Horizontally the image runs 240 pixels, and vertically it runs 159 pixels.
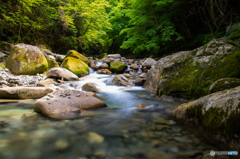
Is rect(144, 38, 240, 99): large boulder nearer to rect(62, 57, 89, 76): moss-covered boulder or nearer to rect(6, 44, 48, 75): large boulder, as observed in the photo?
rect(62, 57, 89, 76): moss-covered boulder

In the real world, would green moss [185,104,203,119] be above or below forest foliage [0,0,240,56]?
below

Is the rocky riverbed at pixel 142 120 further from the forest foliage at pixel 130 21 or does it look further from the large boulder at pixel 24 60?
the forest foliage at pixel 130 21

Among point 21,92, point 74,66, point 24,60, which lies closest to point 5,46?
point 24,60

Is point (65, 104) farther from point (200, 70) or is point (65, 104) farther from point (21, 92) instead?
point (200, 70)

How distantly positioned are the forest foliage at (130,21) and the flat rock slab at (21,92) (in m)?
7.31

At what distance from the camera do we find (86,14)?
13047 millimetres

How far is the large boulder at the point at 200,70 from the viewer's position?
10.4ft

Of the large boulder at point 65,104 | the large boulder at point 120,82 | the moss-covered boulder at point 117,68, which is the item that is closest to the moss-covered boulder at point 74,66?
the moss-covered boulder at point 117,68

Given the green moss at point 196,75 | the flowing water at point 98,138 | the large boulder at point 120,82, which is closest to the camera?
the flowing water at point 98,138

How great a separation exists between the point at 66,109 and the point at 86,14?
1279cm

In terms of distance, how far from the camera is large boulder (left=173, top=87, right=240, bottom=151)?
1.29 metres

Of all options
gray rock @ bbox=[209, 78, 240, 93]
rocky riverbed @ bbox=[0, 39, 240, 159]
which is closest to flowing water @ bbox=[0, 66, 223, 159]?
rocky riverbed @ bbox=[0, 39, 240, 159]

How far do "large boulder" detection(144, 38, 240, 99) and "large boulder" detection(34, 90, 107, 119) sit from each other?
223cm

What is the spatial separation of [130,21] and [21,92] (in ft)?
38.3
